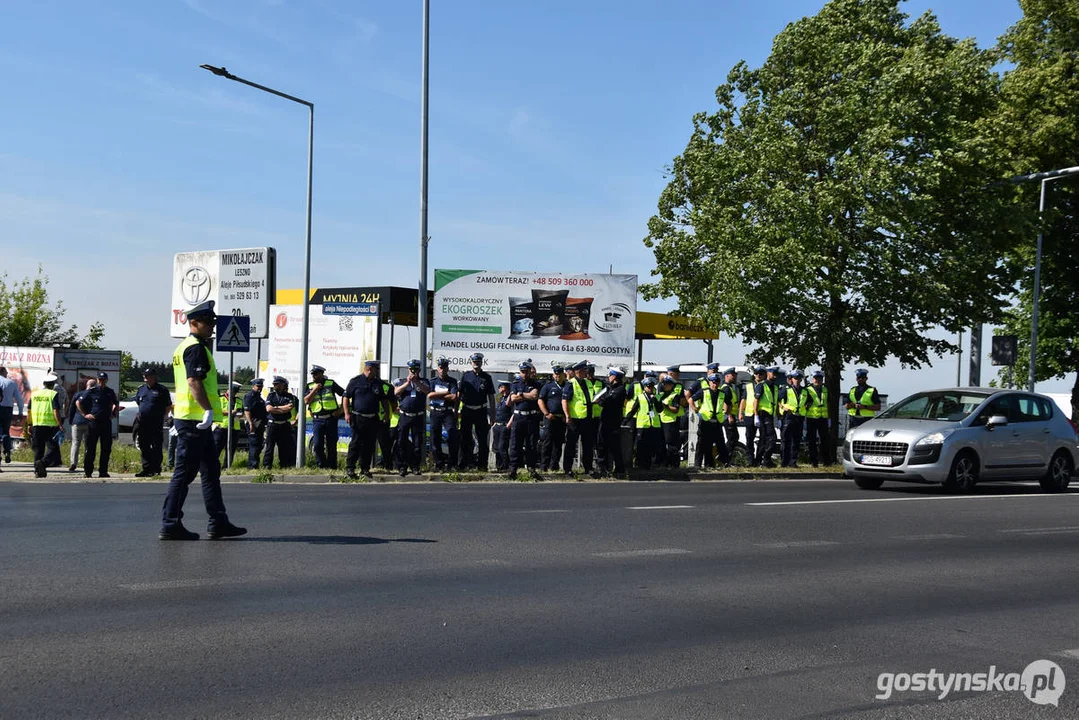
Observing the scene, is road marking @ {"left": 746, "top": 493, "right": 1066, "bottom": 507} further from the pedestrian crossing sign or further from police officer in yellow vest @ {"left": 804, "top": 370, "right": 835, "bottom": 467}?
the pedestrian crossing sign

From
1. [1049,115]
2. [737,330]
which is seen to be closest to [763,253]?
[737,330]

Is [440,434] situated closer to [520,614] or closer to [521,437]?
[521,437]

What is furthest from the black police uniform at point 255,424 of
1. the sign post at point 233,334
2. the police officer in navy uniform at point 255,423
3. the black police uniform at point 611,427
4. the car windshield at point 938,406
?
the car windshield at point 938,406

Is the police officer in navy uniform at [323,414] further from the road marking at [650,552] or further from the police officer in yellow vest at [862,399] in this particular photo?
the road marking at [650,552]

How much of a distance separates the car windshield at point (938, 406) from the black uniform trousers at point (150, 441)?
11.6 meters

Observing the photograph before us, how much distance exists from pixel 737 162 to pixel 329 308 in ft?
32.2

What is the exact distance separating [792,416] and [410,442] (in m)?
7.49

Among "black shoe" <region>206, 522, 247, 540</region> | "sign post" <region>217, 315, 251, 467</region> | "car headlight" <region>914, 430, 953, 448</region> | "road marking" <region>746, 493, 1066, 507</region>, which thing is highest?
"sign post" <region>217, 315, 251, 467</region>

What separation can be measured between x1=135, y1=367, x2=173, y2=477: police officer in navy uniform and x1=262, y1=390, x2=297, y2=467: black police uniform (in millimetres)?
2579

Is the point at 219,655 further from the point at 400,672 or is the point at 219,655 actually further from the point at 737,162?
the point at 737,162

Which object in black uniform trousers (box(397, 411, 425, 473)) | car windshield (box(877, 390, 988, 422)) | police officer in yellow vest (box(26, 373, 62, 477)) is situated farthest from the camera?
police officer in yellow vest (box(26, 373, 62, 477))

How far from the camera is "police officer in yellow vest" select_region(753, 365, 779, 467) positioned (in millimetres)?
22703

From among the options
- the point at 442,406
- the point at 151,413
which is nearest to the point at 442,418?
the point at 442,406

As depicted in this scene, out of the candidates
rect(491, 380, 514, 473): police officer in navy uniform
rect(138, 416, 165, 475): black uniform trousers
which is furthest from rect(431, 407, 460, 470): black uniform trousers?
rect(138, 416, 165, 475): black uniform trousers
